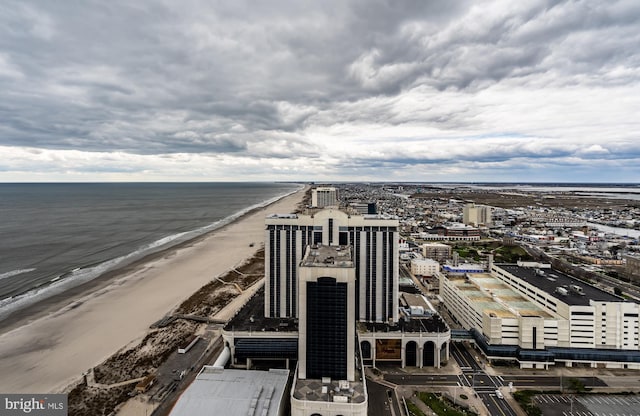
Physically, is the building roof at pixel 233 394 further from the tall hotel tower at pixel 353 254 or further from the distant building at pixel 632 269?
the distant building at pixel 632 269

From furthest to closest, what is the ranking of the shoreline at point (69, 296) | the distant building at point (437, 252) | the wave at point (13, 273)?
the distant building at point (437, 252)
the wave at point (13, 273)
the shoreline at point (69, 296)

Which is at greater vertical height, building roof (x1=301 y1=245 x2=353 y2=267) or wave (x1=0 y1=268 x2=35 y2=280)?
building roof (x1=301 y1=245 x2=353 y2=267)

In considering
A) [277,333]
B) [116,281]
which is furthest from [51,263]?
[277,333]

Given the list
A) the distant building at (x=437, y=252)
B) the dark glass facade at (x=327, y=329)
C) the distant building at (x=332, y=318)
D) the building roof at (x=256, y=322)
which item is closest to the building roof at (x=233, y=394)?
the distant building at (x=332, y=318)

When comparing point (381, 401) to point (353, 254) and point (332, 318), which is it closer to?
point (332, 318)

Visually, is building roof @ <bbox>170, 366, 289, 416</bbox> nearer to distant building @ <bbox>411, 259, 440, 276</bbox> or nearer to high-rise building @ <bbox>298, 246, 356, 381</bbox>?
high-rise building @ <bbox>298, 246, 356, 381</bbox>

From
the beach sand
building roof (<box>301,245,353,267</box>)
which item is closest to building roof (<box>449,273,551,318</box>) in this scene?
building roof (<box>301,245,353,267</box>)
